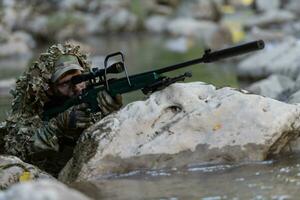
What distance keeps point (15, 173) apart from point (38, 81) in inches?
54.4

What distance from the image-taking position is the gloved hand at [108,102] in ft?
20.8

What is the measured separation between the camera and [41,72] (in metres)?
6.98

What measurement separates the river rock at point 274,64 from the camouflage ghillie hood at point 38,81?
5.77 m

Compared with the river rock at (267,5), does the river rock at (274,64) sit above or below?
below

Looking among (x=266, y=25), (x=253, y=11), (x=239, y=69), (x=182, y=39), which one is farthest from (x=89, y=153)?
(x=253, y=11)

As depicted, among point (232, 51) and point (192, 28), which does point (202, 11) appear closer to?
point (192, 28)

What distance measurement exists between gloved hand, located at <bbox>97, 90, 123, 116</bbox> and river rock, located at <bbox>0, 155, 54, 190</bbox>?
839 millimetres

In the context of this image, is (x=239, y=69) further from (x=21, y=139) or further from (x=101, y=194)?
(x=101, y=194)

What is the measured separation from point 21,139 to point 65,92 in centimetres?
62

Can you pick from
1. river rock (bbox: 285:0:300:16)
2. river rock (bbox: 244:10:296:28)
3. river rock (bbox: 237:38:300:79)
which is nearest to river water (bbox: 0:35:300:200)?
river rock (bbox: 237:38:300:79)

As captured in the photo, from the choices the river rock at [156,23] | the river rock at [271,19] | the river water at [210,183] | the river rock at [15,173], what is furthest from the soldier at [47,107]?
the river rock at [156,23]

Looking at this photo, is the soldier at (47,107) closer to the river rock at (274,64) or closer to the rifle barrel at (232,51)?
the rifle barrel at (232,51)

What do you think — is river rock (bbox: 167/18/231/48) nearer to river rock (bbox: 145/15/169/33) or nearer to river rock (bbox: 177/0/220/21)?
river rock (bbox: 145/15/169/33)

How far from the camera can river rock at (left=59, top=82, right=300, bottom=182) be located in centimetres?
605
